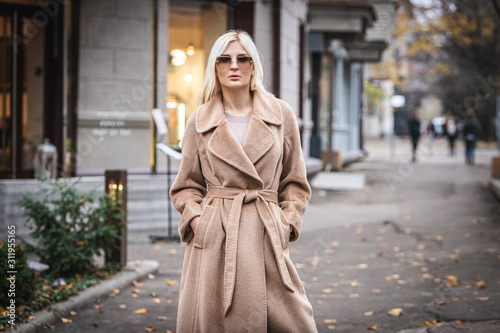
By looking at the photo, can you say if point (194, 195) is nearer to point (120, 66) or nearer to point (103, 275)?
point (103, 275)

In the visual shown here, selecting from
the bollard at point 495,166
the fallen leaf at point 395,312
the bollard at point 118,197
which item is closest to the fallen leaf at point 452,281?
the fallen leaf at point 395,312

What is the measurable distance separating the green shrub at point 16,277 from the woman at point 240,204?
8.15 feet

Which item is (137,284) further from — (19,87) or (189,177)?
(19,87)

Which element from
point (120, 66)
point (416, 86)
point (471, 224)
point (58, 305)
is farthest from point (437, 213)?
point (416, 86)

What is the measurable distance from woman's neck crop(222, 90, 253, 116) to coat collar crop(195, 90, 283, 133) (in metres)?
0.04

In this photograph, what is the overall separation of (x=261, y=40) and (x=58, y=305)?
10095 millimetres

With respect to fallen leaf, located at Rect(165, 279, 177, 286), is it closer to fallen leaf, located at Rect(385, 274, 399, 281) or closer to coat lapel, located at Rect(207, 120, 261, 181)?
fallen leaf, located at Rect(385, 274, 399, 281)

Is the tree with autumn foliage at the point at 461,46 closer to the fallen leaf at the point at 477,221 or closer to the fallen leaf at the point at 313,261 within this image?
the fallen leaf at the point at 477,221

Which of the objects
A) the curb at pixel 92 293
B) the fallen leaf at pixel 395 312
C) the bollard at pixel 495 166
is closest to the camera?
the curb at pixel 92 293

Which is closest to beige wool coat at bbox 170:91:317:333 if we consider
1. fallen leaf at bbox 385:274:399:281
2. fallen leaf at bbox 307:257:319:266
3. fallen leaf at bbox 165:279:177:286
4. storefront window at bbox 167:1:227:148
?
fallen leaf at bbox 165:279:177:286

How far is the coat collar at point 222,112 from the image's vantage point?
3.97 m

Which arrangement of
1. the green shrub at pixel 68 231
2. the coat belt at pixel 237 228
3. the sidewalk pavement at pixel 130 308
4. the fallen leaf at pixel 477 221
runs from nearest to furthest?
the coat belt at pixel 237 228 → the sidewalk pavement at pixel 130 308 → the green shrub at pixel 68 231 → the fallen leaf at pixel 477 221

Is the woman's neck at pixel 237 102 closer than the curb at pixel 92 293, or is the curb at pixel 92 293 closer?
the woman's neck at pixel 237 102

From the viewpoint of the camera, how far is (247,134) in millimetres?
3922
